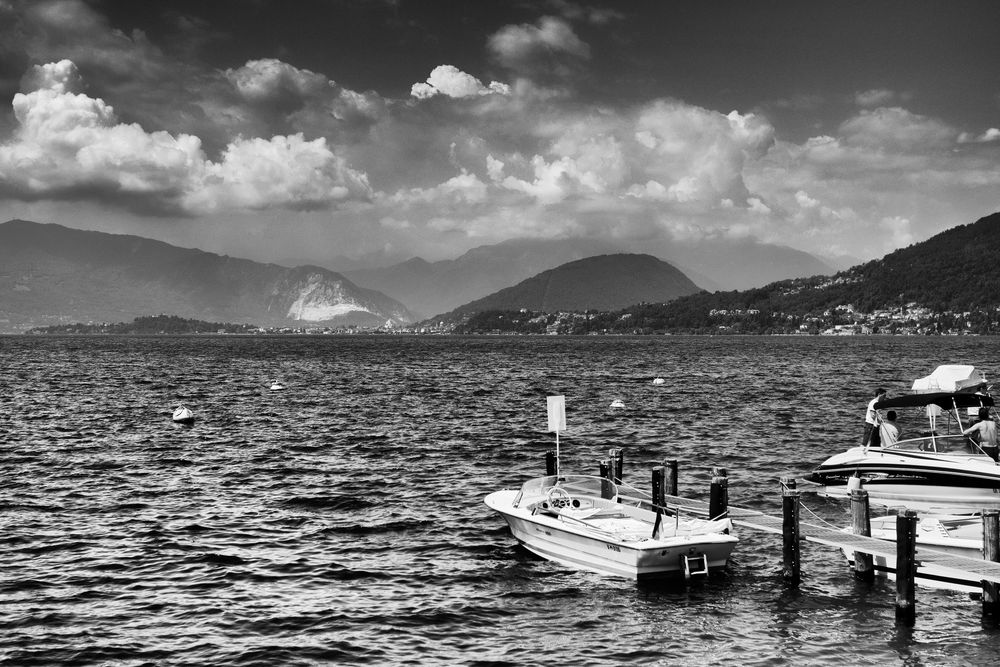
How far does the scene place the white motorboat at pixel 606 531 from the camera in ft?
69.2

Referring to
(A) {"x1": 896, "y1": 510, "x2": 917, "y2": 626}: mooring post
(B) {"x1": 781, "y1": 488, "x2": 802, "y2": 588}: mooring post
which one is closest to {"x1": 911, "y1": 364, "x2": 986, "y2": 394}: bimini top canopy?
(B) {"x1": 781, "y1": 488, "x2": 802, "y2": 588}: mooring post

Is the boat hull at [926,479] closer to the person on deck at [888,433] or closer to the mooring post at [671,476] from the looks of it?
the person on deck at [888,433]

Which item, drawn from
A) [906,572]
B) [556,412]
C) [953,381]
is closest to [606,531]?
[556,412]

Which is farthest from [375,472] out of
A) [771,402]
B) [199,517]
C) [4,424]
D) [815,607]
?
[771,402]

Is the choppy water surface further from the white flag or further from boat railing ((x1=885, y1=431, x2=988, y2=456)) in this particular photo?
the white flag

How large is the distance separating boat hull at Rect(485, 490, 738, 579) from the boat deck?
236cm

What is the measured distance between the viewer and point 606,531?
73.6ft

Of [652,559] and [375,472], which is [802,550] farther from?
[375,472]

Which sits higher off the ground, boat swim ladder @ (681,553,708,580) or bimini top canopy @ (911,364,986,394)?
bimini top canopy @ (911,364,986,394)

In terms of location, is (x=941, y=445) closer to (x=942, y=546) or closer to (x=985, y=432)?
(x=985, y=432)

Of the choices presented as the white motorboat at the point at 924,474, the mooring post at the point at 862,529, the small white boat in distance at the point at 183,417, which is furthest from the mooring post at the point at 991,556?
the small white boat in distance at the point at 183,417

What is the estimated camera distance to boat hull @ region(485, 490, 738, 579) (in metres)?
21.0

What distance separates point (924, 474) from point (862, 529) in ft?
26.6

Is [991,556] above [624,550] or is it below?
above
